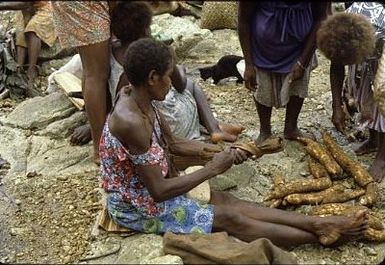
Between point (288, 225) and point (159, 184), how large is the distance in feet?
2.45

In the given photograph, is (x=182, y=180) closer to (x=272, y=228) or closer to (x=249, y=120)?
(x=272, y=228)

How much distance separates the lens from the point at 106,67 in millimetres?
3564

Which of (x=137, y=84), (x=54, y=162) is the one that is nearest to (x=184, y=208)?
(x=137, y=84)

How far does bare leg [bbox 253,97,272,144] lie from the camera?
13.0 ft

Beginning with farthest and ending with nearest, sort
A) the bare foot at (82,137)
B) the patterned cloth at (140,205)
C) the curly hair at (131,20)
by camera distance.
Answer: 1. the bare foot at (82,137)
2. the patterned cloth at (140,205)
3. the curly hair at (131,20)

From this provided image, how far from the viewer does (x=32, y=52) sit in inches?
237

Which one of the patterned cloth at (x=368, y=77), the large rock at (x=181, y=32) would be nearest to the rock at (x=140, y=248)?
the patterned cloth at (x=368, y=77)

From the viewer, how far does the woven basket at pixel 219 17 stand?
463 centimetres

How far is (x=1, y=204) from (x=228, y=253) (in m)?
1.49

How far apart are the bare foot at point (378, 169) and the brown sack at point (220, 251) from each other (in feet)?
4.11

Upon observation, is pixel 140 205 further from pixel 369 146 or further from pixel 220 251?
pixel 369 146

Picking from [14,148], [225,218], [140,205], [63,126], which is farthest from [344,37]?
[14,148]

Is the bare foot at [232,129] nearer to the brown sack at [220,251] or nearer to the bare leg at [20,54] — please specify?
the brown sack at [220,251]

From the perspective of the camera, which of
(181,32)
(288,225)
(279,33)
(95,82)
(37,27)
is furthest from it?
(37,27)
